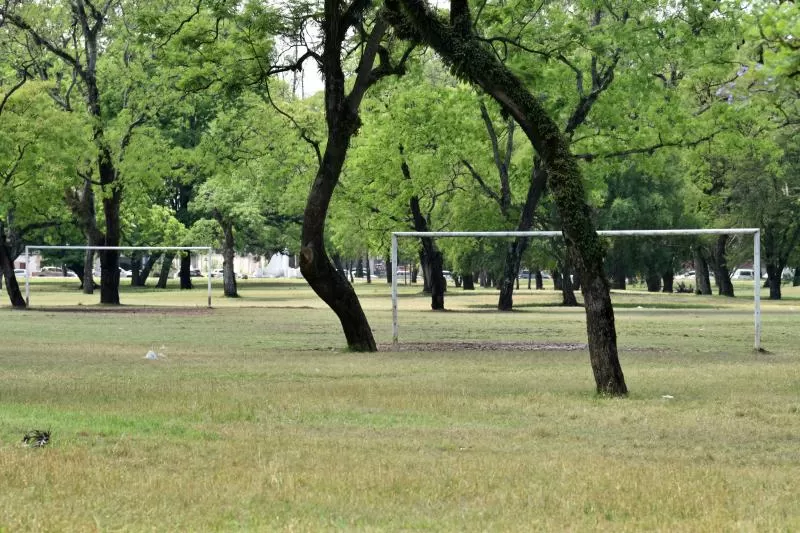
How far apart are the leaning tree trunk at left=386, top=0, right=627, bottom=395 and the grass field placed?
655 millimetres

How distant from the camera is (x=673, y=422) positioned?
41.7 ft

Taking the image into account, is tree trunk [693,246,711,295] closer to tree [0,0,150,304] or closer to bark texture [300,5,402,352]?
tree [0,0,150,304]

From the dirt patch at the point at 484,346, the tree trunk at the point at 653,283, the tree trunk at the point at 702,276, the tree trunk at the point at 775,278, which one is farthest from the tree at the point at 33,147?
the tree trunk at the point at 653,283

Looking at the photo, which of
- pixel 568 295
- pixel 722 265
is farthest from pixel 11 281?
pixel 722 265

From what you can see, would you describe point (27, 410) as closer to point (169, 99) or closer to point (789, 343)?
point (789, 343)

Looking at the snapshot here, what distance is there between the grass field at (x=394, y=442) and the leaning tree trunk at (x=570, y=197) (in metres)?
0.66

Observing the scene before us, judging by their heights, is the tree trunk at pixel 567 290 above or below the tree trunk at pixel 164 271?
below

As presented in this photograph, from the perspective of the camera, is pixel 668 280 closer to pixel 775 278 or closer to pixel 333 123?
pixel 775 278

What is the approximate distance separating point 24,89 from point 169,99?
6.09 m

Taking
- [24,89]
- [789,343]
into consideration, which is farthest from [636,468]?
[24,89]

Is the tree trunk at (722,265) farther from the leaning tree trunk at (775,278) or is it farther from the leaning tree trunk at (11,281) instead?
the leaning tree trunk at (11,281)

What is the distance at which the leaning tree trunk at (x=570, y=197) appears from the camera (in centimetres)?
1533

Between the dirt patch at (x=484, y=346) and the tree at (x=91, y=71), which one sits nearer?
the dirt patch at (x=484, y=346)

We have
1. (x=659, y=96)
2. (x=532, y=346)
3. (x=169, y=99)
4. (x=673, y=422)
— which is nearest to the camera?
(x=673, y=422)
